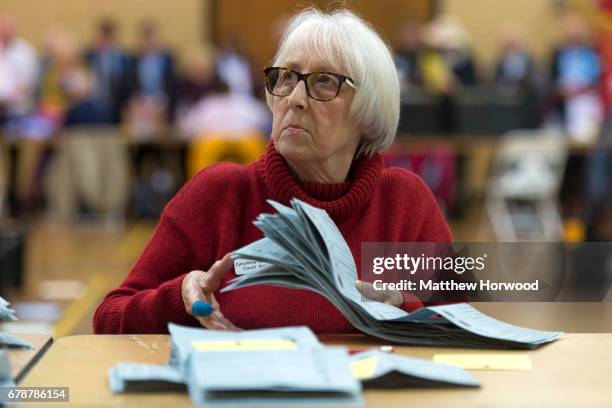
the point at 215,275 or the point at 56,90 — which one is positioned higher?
the point at 215,275

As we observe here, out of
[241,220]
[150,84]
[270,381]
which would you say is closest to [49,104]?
[150,84]

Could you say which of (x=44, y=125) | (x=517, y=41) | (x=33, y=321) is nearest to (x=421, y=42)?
(x=517, y=41)

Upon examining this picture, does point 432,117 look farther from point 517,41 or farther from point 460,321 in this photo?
point 460,321

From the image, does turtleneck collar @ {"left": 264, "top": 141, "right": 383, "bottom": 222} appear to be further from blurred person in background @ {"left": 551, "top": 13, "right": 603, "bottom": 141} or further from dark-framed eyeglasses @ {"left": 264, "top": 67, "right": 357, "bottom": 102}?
blurred person in background @ {"left": 551, "top": 13, "right": 603, "bottom": 141}

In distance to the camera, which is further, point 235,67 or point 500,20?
point 500,20

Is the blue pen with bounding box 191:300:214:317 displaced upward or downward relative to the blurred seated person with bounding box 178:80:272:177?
upward

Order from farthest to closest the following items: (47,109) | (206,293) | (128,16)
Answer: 1. (128,16)
2. (47,109)
3. (206,293)

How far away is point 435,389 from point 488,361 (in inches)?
8.0

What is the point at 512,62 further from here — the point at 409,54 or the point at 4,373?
the point at 4,373

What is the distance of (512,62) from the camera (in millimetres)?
13156

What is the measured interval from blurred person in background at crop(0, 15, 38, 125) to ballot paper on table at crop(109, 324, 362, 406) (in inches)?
411

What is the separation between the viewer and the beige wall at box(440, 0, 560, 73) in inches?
561

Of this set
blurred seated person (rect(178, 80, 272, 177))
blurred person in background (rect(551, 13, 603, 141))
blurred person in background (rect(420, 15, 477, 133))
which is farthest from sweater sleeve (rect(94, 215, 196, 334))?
blurred person in background (rect(420, 15, 477, 133))

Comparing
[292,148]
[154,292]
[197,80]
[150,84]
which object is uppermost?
[292,148]
